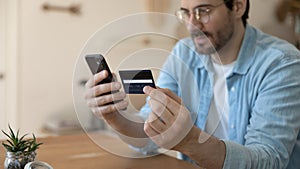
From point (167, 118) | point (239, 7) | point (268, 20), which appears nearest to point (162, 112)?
point (167, 118)

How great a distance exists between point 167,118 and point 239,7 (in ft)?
2.35

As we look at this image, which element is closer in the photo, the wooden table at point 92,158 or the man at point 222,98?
the man at point 222,98

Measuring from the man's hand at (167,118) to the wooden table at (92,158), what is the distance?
0.21 meters

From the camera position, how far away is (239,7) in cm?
139

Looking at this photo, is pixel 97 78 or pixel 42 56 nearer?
pixel 97 78

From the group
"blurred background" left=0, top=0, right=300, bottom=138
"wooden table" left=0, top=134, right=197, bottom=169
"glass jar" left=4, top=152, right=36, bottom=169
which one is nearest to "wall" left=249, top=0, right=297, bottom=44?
"blurred background" left=0, top=0, right=300, bottom=138

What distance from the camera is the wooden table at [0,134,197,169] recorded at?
3.40 ft

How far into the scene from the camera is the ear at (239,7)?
1373mm

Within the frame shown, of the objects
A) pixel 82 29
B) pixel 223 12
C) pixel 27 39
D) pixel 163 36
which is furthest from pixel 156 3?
pixel 163 36

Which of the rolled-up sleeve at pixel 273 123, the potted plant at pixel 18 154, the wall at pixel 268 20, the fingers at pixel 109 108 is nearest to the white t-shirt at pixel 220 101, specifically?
the rolled-up sleeve at pixel 273 123

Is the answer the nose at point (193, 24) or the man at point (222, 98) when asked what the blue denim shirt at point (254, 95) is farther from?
the nose at point (193, 24)

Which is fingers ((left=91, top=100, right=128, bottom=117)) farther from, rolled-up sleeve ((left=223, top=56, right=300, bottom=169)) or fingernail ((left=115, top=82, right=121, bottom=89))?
rolled-up sleeve ((left=223, top=56, right=300, bottom=169))

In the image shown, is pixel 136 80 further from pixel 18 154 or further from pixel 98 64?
pixel 18 154

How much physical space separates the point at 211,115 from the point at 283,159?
0.28m
